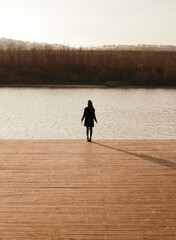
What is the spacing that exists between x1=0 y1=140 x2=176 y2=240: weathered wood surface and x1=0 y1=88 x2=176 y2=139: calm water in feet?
10.9

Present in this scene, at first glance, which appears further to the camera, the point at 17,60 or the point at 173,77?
the point at 17,60

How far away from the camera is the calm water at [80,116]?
10.1m

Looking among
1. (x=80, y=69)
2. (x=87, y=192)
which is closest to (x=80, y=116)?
(x=87, y=192)

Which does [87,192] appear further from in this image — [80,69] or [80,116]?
[80,69]

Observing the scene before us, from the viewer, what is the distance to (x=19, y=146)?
6816mm

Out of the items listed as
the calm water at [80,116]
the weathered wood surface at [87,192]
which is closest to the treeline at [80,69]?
the calm water at [80,116]

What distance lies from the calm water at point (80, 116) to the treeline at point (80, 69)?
6518mm

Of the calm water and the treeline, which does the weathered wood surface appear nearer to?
the calm water

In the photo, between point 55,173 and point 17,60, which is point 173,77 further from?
point 55,173

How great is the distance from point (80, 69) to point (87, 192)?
25723 millimetres

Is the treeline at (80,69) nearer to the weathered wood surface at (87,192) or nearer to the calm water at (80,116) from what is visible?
the calm water at (80,116)

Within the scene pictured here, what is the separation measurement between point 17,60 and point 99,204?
27724 millimetres

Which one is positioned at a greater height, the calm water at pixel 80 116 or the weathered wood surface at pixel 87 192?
the weathered wood surface at pixel 87 192

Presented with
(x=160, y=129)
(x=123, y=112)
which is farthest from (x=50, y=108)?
(x=160, y=129)
